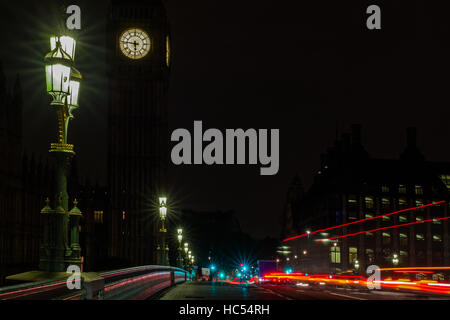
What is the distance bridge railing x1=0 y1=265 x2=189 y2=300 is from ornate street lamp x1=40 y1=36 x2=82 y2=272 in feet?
3.46

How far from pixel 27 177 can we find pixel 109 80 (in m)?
44.8

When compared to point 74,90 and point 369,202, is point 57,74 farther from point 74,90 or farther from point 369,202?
point 369,202

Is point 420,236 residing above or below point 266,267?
above

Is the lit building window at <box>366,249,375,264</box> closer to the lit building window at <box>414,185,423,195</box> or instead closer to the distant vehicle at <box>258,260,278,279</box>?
the lit building window at <box>414,185,423,195</box>

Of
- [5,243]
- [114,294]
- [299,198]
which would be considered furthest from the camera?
[299,198]

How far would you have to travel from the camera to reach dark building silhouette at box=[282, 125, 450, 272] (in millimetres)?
118438

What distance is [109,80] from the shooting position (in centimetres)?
11244

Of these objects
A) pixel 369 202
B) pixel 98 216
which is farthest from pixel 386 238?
pixel 98 216

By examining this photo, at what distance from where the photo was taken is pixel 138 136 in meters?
117

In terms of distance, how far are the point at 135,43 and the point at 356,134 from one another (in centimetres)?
4788

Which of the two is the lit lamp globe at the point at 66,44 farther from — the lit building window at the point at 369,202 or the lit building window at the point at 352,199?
the lit building window at the point at 369,202

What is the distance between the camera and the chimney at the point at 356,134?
13000 cm
